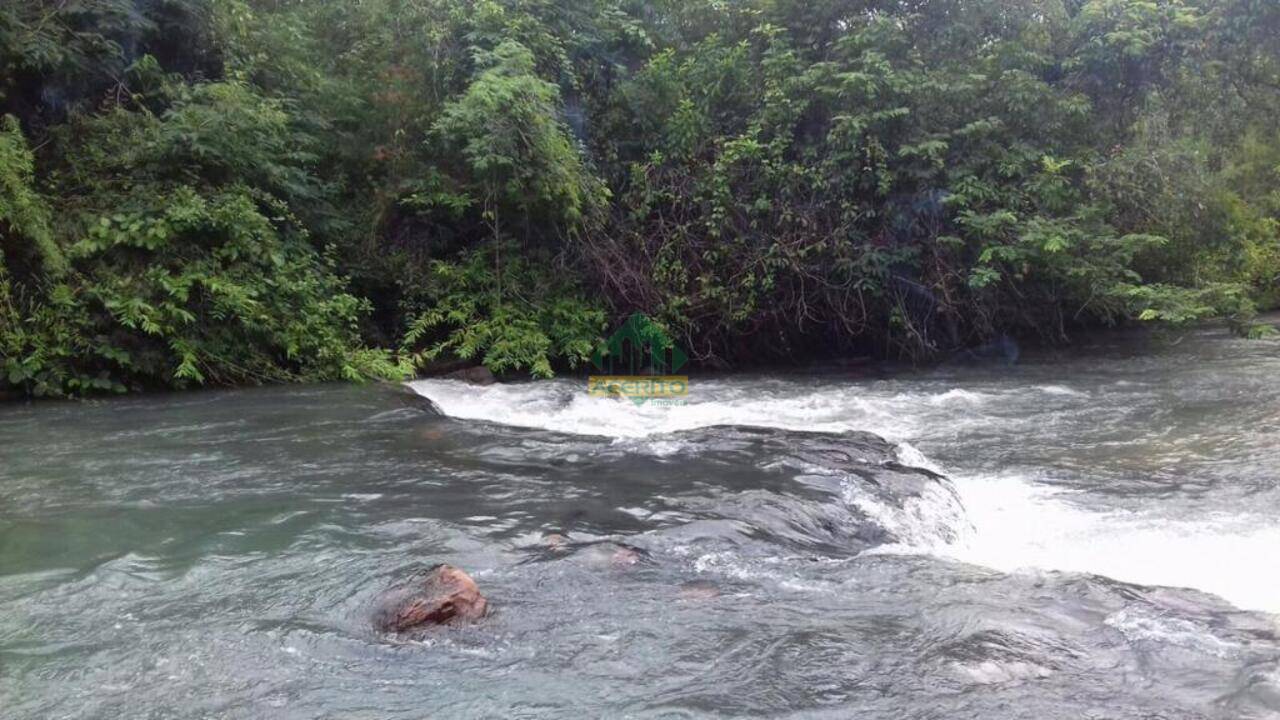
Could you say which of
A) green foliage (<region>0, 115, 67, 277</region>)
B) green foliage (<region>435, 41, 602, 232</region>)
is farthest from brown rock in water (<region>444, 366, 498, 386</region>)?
green foliage (<region>0, 115, 67, 277</region>)

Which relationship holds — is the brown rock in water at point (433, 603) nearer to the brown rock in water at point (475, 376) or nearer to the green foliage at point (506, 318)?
the brown rock in water at point (475, 376)

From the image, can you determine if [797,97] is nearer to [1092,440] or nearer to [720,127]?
[720,127]

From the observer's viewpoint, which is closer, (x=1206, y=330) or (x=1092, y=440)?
(x=1092, y=440)

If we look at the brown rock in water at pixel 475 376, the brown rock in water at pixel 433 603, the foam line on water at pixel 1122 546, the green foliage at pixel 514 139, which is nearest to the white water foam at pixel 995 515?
the foam line on water at pixel 1122 546

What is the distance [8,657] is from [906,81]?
12643 mm

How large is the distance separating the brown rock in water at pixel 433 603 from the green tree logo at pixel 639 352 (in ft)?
29.1

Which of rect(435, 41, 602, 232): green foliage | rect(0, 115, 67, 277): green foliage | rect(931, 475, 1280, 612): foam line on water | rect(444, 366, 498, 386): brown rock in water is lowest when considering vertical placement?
rect(931, 475, 1280, 612): foam line on water

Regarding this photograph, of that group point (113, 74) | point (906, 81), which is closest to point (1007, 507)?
point (906, 81)

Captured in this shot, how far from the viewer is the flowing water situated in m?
3.90

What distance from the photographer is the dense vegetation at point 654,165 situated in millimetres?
11891

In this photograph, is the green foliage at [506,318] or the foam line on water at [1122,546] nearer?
the foam line on water at [1122,546]

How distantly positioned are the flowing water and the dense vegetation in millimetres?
3397

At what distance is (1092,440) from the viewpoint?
29.3 ft

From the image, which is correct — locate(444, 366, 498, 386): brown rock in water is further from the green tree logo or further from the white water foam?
the green tree logo
